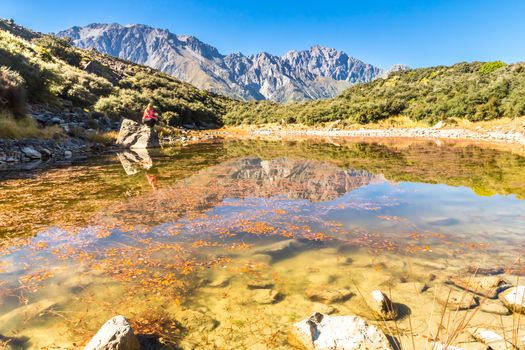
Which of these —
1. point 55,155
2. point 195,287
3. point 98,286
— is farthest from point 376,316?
point 55,155

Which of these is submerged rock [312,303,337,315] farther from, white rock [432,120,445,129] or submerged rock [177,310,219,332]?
white rock [432,120,445,129]

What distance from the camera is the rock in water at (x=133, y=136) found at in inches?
1148

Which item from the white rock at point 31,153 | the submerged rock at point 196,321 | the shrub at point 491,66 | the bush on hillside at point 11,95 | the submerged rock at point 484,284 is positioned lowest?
the submerged rock at point 196,321

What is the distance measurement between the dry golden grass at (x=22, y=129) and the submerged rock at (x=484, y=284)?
22288 mm

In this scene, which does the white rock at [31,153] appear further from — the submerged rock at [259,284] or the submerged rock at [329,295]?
the submerged rock at [329,295]

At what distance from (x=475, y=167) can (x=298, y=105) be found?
6621 centimetres

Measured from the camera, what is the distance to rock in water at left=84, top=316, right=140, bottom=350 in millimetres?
3477

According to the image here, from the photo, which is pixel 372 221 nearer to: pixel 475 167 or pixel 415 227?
pixel 415 227

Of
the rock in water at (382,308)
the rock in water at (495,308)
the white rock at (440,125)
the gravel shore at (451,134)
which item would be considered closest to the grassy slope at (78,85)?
the rock in water at (382,308)

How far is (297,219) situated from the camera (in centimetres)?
873

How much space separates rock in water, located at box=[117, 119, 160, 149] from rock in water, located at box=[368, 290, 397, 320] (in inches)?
1108

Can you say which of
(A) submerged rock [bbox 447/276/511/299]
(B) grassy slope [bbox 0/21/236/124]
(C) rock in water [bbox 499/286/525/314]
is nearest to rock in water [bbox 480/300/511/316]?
(C) rock in water [bbox 499/286/525/314]

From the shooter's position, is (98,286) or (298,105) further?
(298,105)

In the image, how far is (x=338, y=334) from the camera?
3.82 meters
